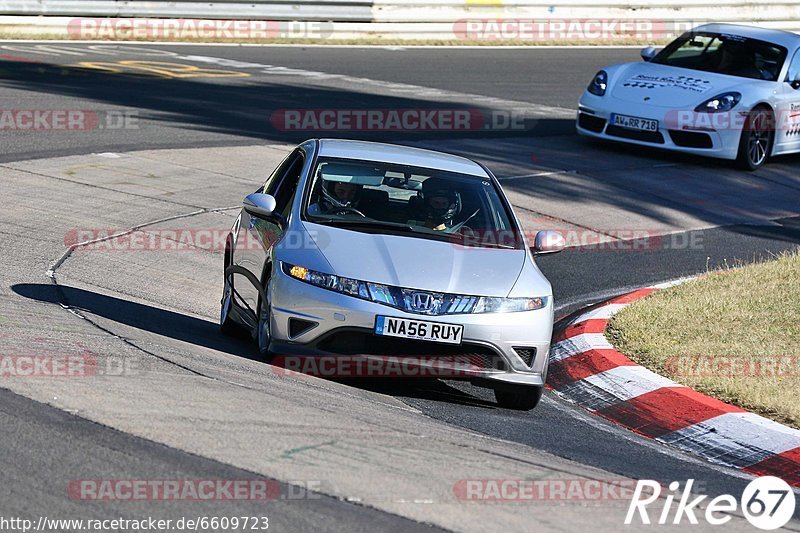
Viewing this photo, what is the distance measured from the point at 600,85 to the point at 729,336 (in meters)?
8.30

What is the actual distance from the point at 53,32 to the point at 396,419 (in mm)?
18297

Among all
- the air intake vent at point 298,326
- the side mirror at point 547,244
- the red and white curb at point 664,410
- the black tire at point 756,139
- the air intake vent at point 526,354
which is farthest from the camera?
the black tire at point 756,139

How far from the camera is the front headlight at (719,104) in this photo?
51.4 ft

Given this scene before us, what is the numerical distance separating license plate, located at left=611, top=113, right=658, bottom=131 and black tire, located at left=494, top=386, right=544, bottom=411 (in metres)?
9.05

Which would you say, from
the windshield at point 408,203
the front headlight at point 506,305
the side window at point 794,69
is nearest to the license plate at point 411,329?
the front headlight at point 506,305

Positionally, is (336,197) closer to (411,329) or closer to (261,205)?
(261,205)

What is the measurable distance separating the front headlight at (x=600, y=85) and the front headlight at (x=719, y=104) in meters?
1.26

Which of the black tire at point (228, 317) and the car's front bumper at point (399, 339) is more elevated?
the car's front bumper at point (399, 339)

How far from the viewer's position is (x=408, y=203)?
7898 millimetres

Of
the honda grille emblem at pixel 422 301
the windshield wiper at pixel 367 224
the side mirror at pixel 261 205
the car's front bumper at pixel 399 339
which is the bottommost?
the car's front bumper at pixel 399 339

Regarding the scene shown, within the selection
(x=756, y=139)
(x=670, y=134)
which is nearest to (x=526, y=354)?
(x=670, y=134)

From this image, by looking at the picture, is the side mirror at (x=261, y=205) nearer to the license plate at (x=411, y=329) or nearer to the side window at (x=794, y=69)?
the license plate at (x=411, y=329)

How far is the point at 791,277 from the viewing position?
1025 centimetres

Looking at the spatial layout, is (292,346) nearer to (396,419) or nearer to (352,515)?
(396,419)
